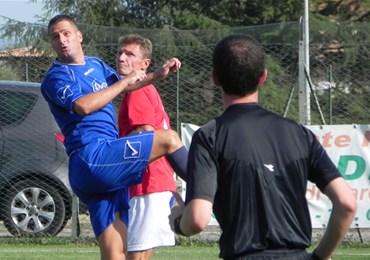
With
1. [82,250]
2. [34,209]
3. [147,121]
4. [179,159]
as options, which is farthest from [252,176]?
[34,209]

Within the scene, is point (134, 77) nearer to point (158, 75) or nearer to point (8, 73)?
point (158, 75)

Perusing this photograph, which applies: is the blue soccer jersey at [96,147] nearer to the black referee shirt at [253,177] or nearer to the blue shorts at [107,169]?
the blue shorts at [107,169]

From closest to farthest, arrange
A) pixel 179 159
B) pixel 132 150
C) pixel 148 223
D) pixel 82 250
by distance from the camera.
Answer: pixel 179 159 → pixel 132 150 → pixel 148 223 → pixel 82 250

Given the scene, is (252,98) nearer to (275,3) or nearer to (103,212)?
(103,212)

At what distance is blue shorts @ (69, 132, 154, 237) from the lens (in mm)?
6023

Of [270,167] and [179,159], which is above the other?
[270,167]

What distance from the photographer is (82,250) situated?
35.7 feet

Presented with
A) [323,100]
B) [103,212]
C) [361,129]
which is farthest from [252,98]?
[323,100]

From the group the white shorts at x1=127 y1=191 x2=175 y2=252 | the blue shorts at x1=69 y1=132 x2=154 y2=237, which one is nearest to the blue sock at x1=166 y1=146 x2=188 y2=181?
the blue shorts at x1=69 y1=132 x2=154 y2=237

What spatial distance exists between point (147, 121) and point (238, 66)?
3.01m

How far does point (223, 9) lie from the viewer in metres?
28.6

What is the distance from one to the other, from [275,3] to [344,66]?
637 inches

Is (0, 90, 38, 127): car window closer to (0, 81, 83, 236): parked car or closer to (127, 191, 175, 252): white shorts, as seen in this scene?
(0, 81, 83, 236): parked car

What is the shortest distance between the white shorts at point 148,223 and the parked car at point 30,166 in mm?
4662
